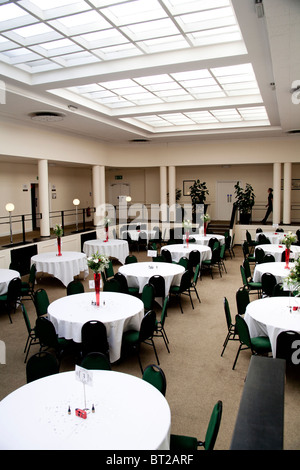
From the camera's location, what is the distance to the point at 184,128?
14.1 meters

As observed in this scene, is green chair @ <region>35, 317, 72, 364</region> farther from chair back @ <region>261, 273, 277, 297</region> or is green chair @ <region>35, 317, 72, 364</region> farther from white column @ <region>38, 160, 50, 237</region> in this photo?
white column @ <region>38, 160, 50, 237</region>

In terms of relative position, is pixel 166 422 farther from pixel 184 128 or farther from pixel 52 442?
pixel 184 128

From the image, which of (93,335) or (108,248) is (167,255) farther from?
(93,335)

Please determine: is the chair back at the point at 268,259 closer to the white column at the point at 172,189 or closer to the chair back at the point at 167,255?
the chair back at the point at 167,255

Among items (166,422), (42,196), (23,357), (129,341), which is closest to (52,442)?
(166,422)

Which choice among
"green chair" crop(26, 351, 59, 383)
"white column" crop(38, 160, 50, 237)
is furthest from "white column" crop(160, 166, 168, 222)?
"green chair" crop(26, 351, 59, 383)

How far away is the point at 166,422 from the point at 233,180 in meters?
17.1

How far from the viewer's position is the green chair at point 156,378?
364 centimetres

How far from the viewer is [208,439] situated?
121 inches

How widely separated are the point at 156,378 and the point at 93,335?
1667mm

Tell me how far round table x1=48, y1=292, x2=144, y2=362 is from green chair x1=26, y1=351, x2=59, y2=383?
1345 mm

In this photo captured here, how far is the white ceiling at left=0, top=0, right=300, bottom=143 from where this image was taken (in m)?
5.12

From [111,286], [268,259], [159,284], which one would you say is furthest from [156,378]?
[268,259]
